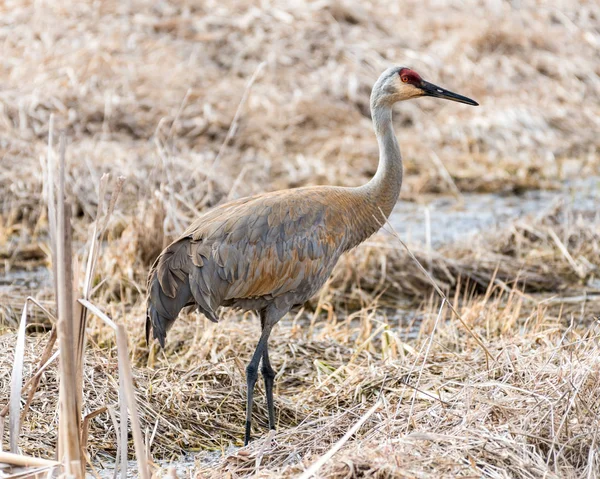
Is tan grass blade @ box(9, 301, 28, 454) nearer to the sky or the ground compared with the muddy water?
nearer to the sky

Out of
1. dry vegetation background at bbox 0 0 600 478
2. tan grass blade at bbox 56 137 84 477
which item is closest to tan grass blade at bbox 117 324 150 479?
tan grass blade at bbox 56 137 84 477

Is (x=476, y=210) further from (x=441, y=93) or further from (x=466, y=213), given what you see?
(x=441, y=93)

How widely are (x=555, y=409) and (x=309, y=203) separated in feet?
4.98

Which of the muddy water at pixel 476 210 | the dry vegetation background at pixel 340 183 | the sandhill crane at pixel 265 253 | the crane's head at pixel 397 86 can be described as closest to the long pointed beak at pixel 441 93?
the crane's head at pixel 397 86

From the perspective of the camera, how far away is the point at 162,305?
429 cm

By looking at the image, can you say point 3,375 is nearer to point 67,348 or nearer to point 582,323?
point 67,348

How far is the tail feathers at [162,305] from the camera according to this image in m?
4.29

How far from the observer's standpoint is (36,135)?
8961 mm

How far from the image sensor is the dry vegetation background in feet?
11.9

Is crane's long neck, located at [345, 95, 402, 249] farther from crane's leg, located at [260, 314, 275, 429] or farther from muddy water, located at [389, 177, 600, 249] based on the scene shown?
muddy water, located at [389, 177, 600, 249]

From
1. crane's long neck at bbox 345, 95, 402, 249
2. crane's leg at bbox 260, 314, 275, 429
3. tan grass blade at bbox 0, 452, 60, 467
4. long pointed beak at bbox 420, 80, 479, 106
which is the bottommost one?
crane's leg at bbox 260, 314, 275, 429

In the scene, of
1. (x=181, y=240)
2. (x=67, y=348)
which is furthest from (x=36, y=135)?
(x=67, y=348)

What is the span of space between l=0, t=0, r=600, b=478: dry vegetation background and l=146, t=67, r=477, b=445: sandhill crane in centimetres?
38

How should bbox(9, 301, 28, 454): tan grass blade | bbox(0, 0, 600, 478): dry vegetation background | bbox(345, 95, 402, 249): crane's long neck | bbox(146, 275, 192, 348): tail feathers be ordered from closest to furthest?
1. bbox(9, 301, 28, 454): tan grass blade
2. bbox(0, 0, 600, 478): dry vegetation background
3. bbox(146, 275, 192, 348): tail feathers
4. bbox(345, 95, 402, 249): crane's long neck
